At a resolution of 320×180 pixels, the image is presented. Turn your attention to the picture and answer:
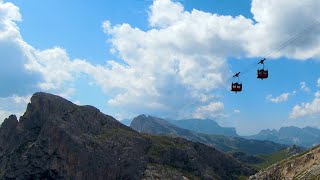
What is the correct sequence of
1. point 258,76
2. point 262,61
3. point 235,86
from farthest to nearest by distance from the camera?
point 235,86 → point 258,76 → point 262,61

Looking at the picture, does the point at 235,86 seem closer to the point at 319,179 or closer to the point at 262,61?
the point at 262,61

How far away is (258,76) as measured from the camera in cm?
8581

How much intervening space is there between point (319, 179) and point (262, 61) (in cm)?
13977

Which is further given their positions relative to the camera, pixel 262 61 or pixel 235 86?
pixel 235 86

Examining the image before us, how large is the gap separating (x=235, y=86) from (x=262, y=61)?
55.4ft

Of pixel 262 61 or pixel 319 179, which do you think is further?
pixel 319 179

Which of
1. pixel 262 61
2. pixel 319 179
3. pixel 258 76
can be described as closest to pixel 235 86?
pixel 258 76

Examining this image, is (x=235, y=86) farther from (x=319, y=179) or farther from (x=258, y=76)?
(x=319, y=179)

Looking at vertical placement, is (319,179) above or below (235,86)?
below

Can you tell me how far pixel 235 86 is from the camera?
308 feet

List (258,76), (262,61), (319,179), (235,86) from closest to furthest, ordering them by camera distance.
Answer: (262,61), (258,76), (235,86), (319,179)

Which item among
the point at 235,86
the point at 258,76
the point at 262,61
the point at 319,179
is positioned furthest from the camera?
the point at 319,179

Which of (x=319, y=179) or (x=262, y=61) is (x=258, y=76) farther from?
(x=319, y=179)

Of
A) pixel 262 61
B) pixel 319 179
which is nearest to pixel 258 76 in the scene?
pixel 262 61
